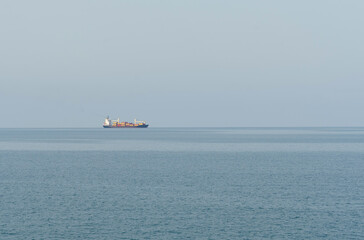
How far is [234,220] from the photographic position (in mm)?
52594

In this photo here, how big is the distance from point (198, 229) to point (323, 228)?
543 inches

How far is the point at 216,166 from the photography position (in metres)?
110

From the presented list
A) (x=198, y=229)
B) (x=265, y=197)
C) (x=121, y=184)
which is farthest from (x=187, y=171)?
(x=198, y=229)

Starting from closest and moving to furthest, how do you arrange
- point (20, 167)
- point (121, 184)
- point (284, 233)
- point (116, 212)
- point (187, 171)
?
point (284, 233)
point (116, 212)
point (121, 184)
point (187, 171)
point (20, 167)

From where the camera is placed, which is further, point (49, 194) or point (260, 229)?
point (49, 194)

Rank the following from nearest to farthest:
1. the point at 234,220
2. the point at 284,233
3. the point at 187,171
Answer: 1. the point at 284,233
2. the point at 234,220
3. the point at 187,171

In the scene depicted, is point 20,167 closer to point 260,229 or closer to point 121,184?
point 121,184

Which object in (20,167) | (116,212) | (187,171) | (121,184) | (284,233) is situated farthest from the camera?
(20,167)

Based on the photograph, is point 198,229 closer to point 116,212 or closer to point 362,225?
point 116,212

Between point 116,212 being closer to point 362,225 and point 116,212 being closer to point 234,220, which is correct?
point 234,220

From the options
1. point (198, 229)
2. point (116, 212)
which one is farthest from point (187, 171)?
point (198, 229)

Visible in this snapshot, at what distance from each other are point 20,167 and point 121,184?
130ft

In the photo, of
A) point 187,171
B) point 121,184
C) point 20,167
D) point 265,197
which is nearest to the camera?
point 265,197

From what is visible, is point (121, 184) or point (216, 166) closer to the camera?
point (121, 184)
